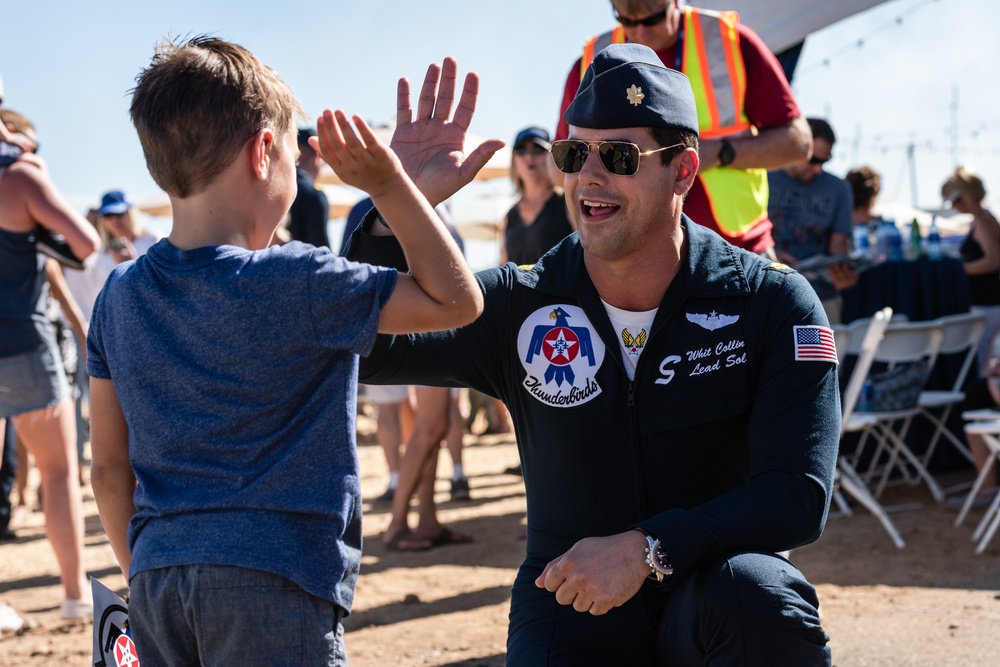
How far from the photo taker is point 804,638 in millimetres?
2256

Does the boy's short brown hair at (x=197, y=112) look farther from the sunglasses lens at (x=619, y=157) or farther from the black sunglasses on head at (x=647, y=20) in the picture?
the black sunglasses on head at (x=647, y=20)

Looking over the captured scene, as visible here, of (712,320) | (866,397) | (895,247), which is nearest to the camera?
(712,320)

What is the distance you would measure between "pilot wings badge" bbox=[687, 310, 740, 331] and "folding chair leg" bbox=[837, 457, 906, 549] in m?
3.72

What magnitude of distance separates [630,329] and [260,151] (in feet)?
3.53

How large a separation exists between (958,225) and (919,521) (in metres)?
18.1

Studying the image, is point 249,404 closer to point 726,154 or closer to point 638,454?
point 638,454

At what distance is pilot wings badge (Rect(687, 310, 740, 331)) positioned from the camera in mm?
2596

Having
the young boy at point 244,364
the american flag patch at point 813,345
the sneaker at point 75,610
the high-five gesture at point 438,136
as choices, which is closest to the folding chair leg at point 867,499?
the american flag patch at point 813,345

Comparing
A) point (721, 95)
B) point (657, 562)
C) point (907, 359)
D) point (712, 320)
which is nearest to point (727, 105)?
point (721, 95)

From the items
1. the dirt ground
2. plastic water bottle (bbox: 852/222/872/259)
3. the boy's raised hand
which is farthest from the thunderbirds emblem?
plastic water bottle (bbox: 852/222/872/259)

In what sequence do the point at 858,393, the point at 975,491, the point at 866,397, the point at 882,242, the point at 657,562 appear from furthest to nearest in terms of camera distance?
1. the point at 882,242
2. the point at 866,397
3. the point at 858,393
4. the point at 975,491
5. the point at 657,562

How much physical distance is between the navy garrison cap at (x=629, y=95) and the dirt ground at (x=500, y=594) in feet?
7.11

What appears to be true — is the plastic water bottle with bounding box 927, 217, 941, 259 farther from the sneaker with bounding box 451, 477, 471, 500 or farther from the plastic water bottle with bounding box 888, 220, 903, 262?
the sneaker with bounding box 451, 477, 471, 500

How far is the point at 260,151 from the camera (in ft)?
6.67
